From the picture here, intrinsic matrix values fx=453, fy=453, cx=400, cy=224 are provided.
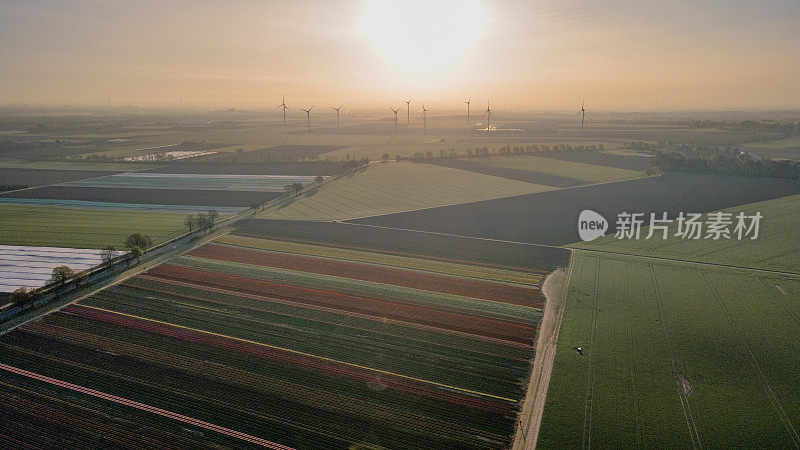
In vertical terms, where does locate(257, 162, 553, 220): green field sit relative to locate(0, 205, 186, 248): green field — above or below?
above

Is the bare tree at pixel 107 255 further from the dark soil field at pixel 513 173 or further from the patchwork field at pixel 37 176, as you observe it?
the dark soil field at pixel 513 173

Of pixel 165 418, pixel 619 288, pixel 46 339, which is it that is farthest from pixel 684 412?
pixel 46 339

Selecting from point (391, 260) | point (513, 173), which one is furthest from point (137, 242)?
point (513, 173)

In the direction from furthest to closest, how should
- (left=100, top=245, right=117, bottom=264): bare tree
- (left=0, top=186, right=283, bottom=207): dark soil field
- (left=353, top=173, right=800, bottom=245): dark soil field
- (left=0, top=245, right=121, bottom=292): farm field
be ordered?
(left=0, top=186, right=283, bottom=207): dark soil field
(left=353, top=173, right=800, bottom=245): dark soil field
(left=100, top=245, right=117, bottom=264): bare tree
(left=0, top=245, right=121, bottom=292): farm field

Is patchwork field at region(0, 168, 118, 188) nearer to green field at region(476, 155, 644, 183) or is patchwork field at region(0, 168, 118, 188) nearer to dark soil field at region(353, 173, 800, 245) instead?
dark soil field at region(353, 173, 800, 245)

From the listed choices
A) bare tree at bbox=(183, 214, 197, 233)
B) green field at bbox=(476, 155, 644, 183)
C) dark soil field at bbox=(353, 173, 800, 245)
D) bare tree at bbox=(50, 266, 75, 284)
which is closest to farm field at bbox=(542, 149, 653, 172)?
green field at bbox=(476, 155, 644, 183)

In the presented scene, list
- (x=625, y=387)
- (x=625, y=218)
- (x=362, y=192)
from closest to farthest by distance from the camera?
1. (x=625, y=387)
2. (x=625, y=218)
3. (x=362, y=192)

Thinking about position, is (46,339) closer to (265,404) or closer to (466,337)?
(265,404)
